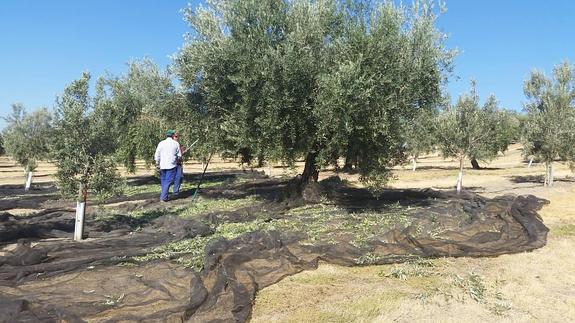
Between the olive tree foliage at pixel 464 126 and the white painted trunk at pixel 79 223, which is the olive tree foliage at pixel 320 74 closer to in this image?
the white painted trunk at pixel 79 223

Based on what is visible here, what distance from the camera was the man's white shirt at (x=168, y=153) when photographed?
1330 centimetres

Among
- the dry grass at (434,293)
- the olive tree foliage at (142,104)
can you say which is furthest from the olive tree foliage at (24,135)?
the dry grass at (434,293)

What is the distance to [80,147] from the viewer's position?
32.1 feet

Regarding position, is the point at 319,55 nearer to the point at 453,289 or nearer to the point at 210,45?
the point at 210,45

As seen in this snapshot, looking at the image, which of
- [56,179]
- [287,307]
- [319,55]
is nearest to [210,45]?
[319,55]

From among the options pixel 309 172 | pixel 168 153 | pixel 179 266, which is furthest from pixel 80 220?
pixel 309 172

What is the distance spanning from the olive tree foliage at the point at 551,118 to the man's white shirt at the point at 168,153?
18.4 meters

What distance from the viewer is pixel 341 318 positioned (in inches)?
235

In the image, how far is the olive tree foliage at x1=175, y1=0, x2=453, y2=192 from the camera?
1171cm

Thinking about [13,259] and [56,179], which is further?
[56,179]

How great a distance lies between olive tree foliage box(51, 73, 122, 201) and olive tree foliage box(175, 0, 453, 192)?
4.13 m

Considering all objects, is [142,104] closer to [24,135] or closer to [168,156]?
[24,135]

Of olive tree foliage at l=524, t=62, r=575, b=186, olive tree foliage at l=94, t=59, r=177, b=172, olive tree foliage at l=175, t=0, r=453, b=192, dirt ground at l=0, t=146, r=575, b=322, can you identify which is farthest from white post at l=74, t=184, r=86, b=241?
olive tree foliage at l=524, t=62, r=575, b=186

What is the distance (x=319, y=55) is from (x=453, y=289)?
7.63 m
